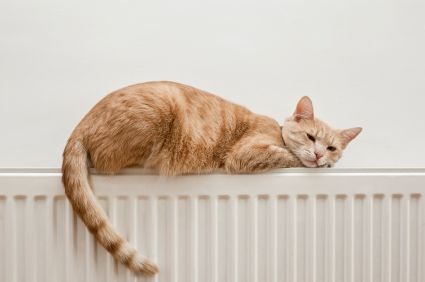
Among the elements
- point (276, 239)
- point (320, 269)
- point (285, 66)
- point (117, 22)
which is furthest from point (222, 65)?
point (320, 269)

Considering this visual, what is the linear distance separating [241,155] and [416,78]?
0.73 metres

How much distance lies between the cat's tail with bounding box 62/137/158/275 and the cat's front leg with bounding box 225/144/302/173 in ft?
1.09

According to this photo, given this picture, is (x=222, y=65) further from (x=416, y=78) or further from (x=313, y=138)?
(x=416, y=78)

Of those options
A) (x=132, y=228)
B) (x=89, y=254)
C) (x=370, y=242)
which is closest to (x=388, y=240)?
(x=370, y=242)

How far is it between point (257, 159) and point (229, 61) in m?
0.40

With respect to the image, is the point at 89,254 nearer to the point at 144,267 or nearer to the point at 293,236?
the point at 144,267

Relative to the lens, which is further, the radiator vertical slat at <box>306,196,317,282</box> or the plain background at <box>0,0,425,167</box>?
the plain background at <box>0,0,425,167</box>

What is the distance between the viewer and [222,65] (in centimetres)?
128

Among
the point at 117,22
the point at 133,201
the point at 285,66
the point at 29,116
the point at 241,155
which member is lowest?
the point at 133,201

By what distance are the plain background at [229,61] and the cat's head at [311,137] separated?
0.51ft

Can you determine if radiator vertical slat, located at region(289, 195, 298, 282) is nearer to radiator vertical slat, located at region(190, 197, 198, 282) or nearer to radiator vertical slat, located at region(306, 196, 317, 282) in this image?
radiator vertical slat, located at region(306, 196, 317, 282)

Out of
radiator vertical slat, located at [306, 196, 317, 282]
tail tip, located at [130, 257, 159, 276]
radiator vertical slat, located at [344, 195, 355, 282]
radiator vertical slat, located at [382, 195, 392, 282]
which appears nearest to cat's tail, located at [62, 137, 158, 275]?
tail tip, located at [130, 257, 159, 276]

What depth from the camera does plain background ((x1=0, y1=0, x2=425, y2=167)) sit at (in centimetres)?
124

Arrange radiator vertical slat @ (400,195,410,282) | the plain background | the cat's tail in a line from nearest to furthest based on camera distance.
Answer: the cat's tail < radiator vertical slat @ (400,195,410,282) < the plain background
